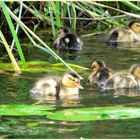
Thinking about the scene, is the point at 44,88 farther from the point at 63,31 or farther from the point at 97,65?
the point at 63,31

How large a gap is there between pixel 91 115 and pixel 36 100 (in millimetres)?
741

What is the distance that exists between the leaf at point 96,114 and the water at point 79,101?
1.2 inches

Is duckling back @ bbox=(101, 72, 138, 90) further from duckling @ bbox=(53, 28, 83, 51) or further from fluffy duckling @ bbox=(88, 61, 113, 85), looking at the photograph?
duckling @ bbox=(53, 28, 83, 51)

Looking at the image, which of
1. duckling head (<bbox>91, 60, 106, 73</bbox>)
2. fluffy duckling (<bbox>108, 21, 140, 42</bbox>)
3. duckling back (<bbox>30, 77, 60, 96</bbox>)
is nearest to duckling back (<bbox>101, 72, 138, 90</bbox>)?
duckling head (<bbox>91, 60, 106, 73</bbox>)

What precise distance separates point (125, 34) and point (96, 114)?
13.2ft

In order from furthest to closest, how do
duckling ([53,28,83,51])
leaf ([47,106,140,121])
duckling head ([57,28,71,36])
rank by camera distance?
duckling head ([57,28,71,36]), duckling ([53,28,83,51]), leaf ([47,106,140,121])

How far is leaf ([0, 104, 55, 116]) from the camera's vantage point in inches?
181

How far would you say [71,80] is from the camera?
550cm

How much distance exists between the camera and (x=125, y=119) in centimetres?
450

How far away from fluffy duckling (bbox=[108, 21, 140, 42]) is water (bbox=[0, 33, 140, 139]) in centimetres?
82

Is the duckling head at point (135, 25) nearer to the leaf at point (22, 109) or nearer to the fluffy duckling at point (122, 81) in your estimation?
the fluffy duckling at point (122, 81)

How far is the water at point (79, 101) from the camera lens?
4.21m

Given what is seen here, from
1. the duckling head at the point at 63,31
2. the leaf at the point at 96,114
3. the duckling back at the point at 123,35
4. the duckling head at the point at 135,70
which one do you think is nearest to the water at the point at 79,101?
the leaf at the point at 96,114

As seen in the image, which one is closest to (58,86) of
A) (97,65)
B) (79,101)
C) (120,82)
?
(79,101)
